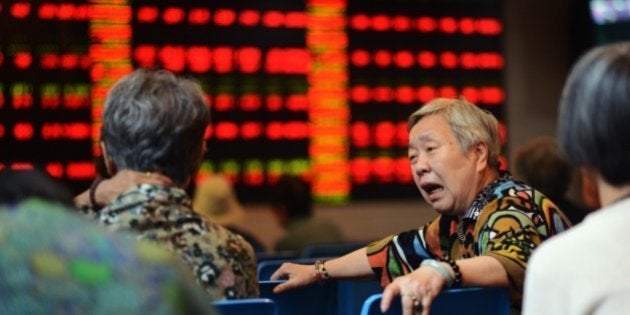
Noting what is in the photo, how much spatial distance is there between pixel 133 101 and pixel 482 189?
1.09 metres

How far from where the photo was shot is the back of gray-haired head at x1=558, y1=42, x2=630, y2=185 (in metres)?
1.72

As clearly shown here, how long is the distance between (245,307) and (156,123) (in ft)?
1.47

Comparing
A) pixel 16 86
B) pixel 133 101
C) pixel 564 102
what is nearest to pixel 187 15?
pixel 16 86

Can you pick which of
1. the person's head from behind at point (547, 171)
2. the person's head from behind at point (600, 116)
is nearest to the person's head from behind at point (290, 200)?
the person's head from behind at point (547, 171)

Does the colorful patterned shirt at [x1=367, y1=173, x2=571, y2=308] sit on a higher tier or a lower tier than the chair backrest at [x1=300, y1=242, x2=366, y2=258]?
higher

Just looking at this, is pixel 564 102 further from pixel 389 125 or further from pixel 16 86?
pixel 389 125

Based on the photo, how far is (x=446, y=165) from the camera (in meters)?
3.19

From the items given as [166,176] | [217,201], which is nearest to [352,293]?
[166,176]

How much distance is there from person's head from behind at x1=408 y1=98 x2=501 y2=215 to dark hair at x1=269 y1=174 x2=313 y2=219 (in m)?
3.87

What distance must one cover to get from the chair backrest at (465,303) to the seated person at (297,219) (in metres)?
4.34

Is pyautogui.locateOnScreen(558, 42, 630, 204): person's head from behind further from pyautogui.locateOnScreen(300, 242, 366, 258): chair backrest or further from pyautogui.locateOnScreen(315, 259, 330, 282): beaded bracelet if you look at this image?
pyautogui.locateOnScreen(300, 242, 366, 258): chair backrest

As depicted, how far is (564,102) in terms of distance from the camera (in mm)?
1786

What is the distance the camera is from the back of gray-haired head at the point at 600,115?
1721mm

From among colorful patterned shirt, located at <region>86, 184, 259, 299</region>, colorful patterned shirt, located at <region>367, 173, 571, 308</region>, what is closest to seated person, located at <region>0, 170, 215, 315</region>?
colorful patterned shirt, located at <region>86, 184, 259, 299</region>
